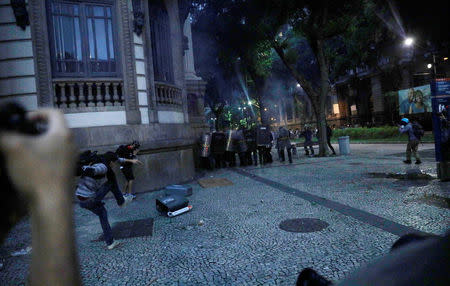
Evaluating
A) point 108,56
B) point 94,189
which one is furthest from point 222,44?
point 94,189

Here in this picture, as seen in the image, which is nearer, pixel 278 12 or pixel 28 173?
pixel 28 173

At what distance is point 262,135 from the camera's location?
14.6m

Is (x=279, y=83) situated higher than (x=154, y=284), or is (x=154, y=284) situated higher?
(x=279, y=83)

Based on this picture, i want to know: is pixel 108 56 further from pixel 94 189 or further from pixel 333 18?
pixel 333 18

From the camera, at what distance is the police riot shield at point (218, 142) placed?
46.7 ft

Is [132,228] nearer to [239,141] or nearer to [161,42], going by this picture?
[161,42]

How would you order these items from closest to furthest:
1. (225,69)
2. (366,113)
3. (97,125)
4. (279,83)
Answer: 1. (97,125)
2. (225,69)
3. (366,113)
4. (279,83)

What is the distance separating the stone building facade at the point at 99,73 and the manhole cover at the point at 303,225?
5.21m

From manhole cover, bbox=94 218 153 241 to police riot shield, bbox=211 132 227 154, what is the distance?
26.9ft

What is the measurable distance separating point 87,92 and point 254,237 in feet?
22.1

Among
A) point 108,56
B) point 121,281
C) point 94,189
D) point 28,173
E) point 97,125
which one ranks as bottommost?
point 121,281

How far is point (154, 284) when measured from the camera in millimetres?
3502

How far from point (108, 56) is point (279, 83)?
38.0 meters

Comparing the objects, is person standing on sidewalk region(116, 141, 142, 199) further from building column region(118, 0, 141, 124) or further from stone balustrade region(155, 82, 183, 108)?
stone balustrade region(155, 82, 183, 108)
